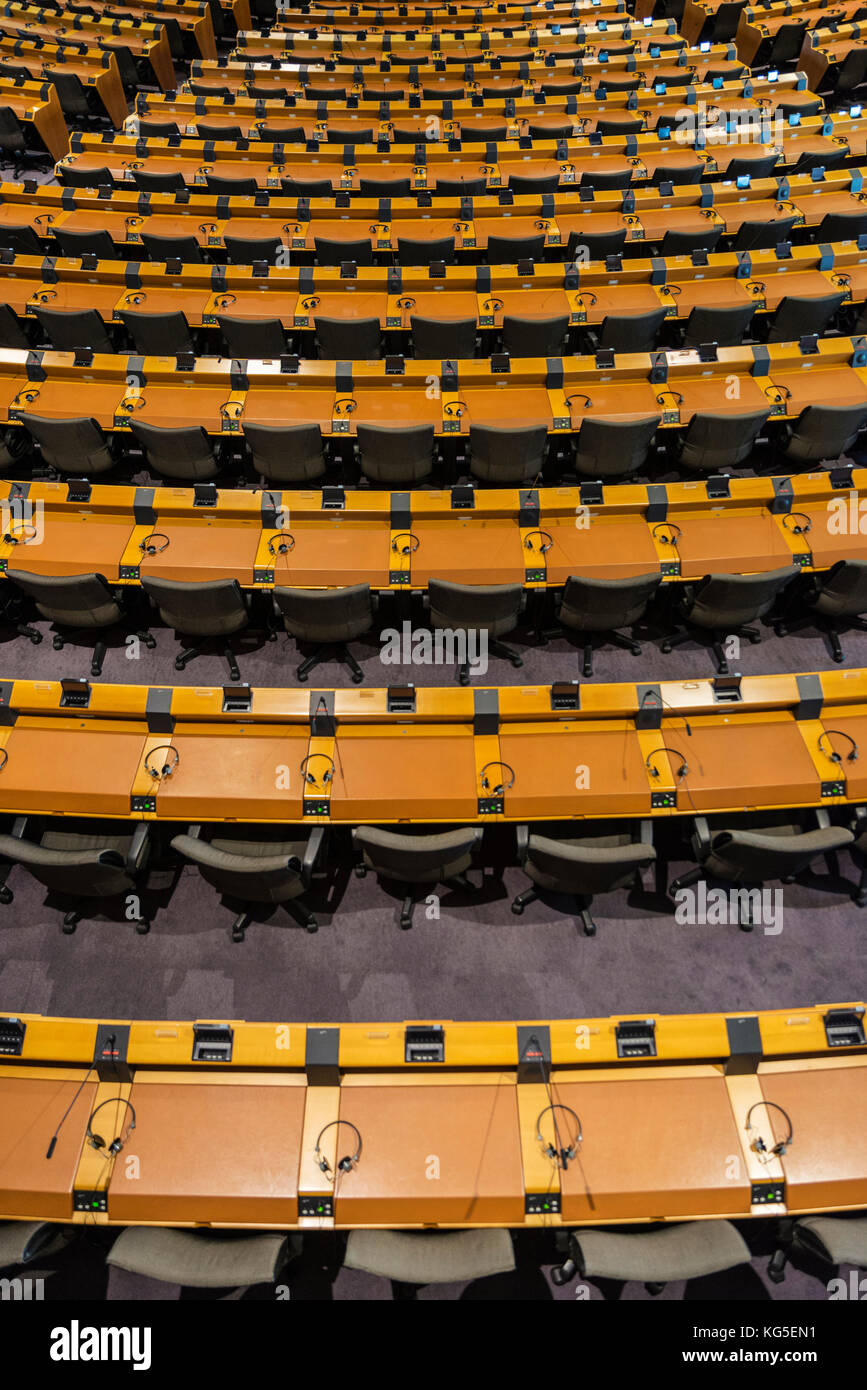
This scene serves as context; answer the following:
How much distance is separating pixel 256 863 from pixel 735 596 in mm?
3056

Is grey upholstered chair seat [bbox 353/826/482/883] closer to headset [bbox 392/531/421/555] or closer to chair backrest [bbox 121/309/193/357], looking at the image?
headset [bbox 392/531/421/555]

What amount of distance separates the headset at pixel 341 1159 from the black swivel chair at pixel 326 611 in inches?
100

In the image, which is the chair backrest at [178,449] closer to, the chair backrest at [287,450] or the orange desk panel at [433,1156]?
the chair backrest at [287,450]

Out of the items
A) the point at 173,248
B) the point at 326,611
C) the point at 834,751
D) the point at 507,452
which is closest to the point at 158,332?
the point at 173,248

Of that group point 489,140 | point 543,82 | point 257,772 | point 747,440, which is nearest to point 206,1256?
point 257,772

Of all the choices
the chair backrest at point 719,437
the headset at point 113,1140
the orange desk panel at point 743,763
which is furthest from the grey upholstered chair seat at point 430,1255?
the chair backrest at point 719,437

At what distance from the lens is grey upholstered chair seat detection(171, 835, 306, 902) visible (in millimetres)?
3402

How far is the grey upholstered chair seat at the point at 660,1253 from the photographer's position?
2.62m

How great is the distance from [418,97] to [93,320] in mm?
6379

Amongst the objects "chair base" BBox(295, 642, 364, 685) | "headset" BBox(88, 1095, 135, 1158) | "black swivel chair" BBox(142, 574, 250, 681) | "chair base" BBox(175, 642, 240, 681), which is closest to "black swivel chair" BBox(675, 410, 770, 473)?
"chair base" BBox(295, 642, 364, 685)

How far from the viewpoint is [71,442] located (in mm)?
5336

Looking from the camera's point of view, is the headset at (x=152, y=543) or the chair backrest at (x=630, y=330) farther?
the chair backrest at (x=630, y=330)
